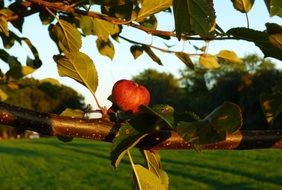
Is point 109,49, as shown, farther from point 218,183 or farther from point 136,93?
point 218,183

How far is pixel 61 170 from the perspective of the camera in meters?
29.9

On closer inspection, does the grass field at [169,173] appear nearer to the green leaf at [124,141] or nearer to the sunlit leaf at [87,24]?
the sunlit leaf at [87,24]

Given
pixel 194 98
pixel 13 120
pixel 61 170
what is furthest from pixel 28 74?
pixel 194 98

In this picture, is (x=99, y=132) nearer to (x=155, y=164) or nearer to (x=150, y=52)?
(x=155, y=164)

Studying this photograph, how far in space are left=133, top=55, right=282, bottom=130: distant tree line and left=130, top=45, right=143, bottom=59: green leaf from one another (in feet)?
122

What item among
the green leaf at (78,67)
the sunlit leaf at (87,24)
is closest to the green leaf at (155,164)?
the green leaf at (78,67)

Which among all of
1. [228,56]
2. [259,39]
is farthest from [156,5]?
[259,39]

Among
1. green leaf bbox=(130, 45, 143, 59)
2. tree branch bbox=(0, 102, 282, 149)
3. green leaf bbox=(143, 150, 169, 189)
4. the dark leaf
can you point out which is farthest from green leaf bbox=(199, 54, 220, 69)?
tree branch bbox=(0, 102, 282, 149)

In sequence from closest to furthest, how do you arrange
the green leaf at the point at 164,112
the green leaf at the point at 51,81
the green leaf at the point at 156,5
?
the green leaf at the point at 164,112
the green leaf at the point at 156,5
the green leaf at the point at 51,81

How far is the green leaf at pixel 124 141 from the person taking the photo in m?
1.04

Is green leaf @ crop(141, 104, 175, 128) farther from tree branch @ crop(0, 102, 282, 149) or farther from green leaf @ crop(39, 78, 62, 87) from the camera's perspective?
green leaf @ crop(39, 78, 62, 87)

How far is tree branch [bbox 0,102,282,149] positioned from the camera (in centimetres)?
118

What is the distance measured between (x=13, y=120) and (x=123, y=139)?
293mm

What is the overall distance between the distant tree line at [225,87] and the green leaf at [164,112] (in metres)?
39.0
